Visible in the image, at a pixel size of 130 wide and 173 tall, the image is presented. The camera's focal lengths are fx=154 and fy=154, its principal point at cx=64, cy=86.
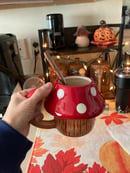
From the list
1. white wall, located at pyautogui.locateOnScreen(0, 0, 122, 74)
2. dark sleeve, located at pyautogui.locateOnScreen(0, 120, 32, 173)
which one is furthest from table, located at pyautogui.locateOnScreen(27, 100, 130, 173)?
white wall, located at pyautogui.locateOnScreen(0, 0, 122, 74)

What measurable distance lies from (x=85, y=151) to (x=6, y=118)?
271 mm

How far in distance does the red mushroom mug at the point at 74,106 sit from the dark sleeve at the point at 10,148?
9 centimetres

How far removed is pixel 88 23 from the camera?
85 cm

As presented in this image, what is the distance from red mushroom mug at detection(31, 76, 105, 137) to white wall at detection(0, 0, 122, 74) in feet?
1.98

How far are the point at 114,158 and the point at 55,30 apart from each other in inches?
22.2

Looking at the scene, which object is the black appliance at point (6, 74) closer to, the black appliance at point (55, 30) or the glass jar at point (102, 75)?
the black appliance at point (55, 30)

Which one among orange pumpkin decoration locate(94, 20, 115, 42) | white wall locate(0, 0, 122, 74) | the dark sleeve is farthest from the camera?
white wall locate(0, 0, 122, 74)

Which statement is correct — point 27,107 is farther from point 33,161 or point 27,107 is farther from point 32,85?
point 32,85

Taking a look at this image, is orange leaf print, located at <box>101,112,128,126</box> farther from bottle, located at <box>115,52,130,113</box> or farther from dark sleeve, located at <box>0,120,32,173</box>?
dark sleeve, located at <box>0,120,32,173</box>

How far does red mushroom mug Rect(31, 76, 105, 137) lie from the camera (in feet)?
1.07

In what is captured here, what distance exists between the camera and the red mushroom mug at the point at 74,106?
0.33m

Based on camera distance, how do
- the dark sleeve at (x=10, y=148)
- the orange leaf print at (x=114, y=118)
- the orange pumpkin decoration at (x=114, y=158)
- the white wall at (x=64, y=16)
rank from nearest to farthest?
the dark sleeve at (x=10, y=148) < the orange pumpkin decoration at (x=114, y=158) < the orange leaf print at (x=114, y=118) < the white wall at (x=64, y=16)

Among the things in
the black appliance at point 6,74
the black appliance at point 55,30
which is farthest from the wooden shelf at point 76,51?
the black appliance at point 6,74

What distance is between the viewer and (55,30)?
2.31ft
